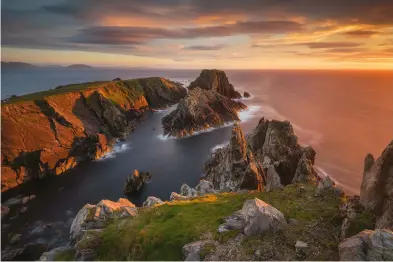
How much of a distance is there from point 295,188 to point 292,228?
1264 cm

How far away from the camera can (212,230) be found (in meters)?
23.8

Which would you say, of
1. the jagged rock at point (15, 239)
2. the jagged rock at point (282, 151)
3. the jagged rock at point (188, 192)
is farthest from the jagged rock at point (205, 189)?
the jagged rock at point (15, 239)

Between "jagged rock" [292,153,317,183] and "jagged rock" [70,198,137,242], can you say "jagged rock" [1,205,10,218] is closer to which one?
"jagged rock" [70,198,137,242]

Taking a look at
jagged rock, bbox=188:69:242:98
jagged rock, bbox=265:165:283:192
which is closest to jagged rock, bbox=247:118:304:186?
jagged rock, bbox=265:165:283:192

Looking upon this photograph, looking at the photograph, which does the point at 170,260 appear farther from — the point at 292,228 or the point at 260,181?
the point at 260,181

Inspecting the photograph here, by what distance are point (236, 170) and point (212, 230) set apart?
28135 millimetres

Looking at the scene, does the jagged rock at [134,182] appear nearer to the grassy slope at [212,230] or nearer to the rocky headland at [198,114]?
the grassy slope at [212,230]

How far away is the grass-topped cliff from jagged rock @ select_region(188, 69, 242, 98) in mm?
128662

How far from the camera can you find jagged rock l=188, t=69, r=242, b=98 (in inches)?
6189

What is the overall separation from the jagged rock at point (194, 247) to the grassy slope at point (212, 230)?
67 cm

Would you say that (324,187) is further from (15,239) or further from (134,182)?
(15,239)

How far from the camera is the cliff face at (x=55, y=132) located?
68.2 m

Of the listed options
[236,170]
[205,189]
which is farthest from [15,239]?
[236,170]

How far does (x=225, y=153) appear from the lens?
5716 cm
